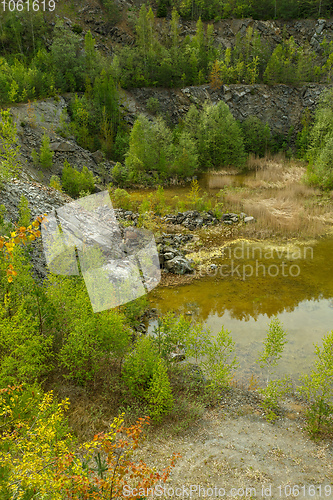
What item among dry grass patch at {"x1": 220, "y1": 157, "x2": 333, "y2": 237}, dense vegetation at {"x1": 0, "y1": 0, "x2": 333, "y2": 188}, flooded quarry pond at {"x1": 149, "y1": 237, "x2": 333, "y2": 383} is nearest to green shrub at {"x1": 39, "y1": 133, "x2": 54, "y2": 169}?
dense vegetation at {"x1": 0, "y1": 0, "x2": 333, "y2": 188}

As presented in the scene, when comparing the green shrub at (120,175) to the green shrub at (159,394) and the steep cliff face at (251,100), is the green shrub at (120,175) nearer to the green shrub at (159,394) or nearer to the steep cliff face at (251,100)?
the steep cliff face at (251,100)

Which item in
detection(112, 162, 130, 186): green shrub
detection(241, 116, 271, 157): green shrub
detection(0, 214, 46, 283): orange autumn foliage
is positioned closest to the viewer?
detection(0, 214, 46, 283): orange autumn foliage

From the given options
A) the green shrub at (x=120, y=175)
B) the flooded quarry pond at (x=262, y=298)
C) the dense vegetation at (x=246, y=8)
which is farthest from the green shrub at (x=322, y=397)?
the dense vegetation at (x=246, y=8)

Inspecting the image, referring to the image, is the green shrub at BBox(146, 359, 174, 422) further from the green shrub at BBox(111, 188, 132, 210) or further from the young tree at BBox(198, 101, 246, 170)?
the young tree at BBox(198, 101, 246, 170)

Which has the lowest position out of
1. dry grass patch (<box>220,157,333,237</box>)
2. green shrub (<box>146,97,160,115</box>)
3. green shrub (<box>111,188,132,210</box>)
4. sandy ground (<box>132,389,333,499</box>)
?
dry grass patch (<box>220,157,333,237</box>)

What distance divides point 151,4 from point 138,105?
25.0 m

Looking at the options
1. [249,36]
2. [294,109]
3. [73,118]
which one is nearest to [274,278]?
[73,118]

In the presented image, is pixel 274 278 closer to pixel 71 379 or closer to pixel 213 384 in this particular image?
pixel 213 384

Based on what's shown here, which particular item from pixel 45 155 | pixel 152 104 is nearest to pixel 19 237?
pixel 45 155

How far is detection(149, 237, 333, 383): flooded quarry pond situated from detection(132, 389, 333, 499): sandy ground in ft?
7.42

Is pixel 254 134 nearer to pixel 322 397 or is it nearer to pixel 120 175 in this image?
pixel 120 175

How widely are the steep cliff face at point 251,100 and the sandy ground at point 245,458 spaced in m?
42.6

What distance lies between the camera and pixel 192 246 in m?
19.6

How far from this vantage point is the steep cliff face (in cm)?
4419
